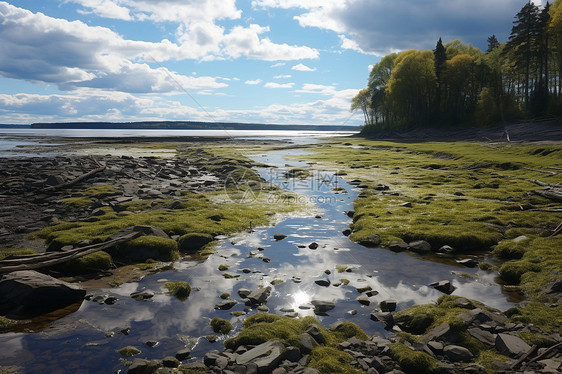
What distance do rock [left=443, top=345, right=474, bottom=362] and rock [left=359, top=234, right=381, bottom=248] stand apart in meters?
8.81

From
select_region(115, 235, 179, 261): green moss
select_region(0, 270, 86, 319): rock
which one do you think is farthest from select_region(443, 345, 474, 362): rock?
select_region(115, 235, 179, 261): green moss

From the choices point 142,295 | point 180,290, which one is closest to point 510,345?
point 180,290

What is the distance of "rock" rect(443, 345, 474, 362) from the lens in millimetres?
7870

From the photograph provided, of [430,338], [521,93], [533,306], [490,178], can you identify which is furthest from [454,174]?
[521,93]

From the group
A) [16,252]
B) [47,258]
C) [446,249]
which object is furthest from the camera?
[446,249]

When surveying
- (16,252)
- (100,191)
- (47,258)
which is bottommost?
(16,252)

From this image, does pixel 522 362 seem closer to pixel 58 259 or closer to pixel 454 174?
pixel 58 259

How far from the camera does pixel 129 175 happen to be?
128ft

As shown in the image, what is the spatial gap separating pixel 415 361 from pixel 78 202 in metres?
24.6

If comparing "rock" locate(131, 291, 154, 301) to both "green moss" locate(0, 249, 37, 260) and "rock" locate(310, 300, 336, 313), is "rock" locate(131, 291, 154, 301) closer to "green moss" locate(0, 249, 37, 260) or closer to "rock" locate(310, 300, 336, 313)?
"rock" locate(310, 300, 336, 313)

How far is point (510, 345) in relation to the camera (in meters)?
7.98

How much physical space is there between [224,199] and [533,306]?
69.7ft

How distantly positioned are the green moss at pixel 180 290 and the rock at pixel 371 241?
8871 millimetres

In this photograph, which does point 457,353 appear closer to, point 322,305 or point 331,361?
point 331,361
